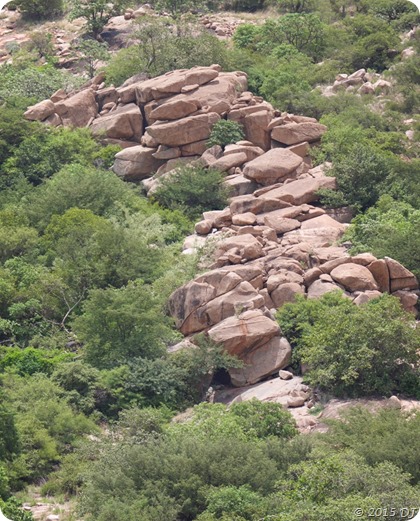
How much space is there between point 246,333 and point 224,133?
1384 cm

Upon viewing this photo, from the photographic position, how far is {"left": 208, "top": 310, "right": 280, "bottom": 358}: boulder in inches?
1356

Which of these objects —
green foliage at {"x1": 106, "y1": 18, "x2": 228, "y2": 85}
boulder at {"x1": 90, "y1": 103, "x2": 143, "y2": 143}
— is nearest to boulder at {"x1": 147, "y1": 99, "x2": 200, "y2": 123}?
boulder at {"x1": 90, "y1": 103, "x2": 143, "y2": 143}

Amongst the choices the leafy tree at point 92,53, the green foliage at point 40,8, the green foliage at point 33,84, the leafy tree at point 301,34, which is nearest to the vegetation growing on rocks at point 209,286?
the green foliage at point 33,84

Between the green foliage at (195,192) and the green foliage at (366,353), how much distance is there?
40.3ft

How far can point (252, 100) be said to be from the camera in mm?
49406

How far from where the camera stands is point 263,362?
34375 millimetres

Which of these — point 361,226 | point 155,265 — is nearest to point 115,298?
point 155,265

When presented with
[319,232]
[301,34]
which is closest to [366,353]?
[319,232]

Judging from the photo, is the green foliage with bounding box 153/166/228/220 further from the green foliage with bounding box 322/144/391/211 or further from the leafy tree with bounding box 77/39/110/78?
the leafy tree with bounding box 77/39/110/78

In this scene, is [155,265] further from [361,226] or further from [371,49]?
[371,49]

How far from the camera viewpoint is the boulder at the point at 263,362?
34.2 metres

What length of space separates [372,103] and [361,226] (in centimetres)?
1574

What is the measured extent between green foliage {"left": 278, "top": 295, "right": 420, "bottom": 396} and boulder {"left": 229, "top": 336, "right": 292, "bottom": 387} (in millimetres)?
1211

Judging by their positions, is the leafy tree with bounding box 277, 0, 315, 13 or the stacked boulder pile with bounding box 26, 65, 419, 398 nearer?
the stacked boulder pile with bounding box 26, 65, 419, 398
